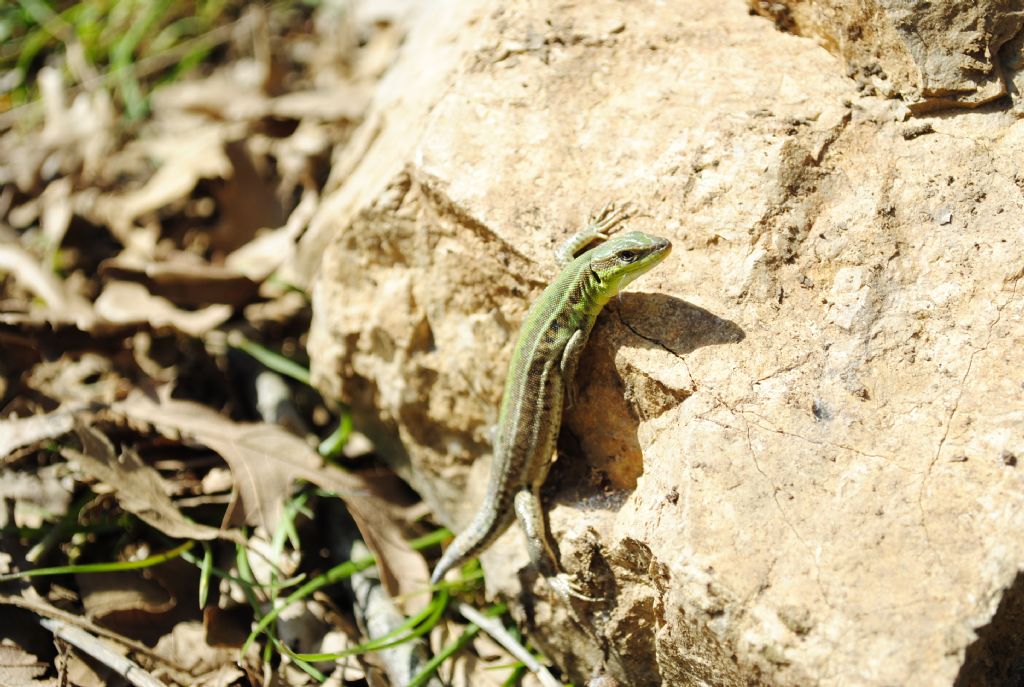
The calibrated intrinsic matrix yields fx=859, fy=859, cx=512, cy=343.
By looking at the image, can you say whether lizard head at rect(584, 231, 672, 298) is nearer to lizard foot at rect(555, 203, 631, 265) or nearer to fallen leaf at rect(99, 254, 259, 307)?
lizard foot at rect(555, 203, 631, 265)

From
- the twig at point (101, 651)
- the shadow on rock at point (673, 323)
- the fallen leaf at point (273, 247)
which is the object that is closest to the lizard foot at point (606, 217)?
the shadow on rock at point (673, 323)

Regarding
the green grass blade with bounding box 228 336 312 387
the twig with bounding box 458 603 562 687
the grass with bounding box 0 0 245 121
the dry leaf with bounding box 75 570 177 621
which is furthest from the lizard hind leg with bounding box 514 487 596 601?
the grass with bounding box 0 0 245 121

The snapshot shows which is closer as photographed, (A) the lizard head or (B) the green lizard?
(A) the lizard head

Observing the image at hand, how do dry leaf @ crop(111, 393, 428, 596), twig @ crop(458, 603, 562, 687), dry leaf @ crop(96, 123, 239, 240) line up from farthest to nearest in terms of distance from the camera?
1. dry leaf @ crop(96, 123, 239, 240)
2. dry leaf @ crop(111, 393, 428, 596)
3. twig @ crop(458, 603, 562, 687)

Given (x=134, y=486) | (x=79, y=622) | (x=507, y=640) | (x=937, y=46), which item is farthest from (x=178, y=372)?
(x=937, y=46)

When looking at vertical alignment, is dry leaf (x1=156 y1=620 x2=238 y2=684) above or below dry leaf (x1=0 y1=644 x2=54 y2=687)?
below

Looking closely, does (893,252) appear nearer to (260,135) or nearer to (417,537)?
(417,537)
